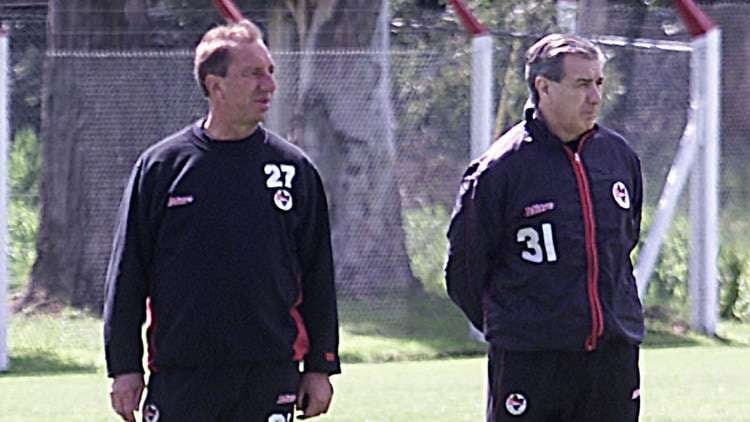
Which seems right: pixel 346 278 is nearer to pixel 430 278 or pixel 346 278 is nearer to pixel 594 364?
pixel 430 278

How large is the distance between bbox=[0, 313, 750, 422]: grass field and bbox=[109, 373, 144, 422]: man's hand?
455 cm

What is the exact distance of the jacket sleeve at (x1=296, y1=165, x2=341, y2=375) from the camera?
5652mm

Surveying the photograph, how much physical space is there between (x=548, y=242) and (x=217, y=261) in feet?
3.66

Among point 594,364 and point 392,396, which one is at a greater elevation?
point 594,364

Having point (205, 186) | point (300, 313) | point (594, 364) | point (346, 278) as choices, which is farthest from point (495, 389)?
point (346, 278)

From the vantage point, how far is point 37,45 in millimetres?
14820

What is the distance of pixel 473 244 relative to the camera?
19.6 feet

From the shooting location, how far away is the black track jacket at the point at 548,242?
585 centimetres

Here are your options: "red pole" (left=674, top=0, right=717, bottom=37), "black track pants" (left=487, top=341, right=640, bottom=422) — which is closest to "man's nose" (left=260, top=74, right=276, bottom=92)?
"black track pants" (left=487, top=341, right=640, bottom=422)

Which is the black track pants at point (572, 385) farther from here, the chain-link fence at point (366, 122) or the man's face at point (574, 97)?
the chain-link fence at point (366, 122)

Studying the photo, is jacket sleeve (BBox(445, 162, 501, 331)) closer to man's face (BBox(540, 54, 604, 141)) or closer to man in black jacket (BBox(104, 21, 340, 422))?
man's face (BBox(540, 54, 604, 141))

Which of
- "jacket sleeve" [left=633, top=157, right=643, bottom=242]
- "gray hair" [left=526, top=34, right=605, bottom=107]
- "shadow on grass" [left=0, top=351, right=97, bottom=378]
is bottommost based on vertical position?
"shadow on grass" [left=0, top=351, right=97, bottom=378]

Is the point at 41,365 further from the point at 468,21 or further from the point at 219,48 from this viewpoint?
the point at 219,48

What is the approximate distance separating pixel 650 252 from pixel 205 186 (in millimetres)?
9303
